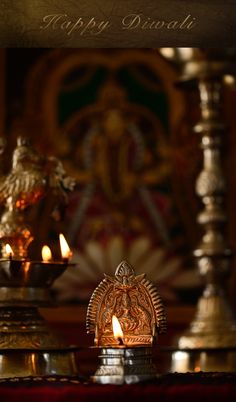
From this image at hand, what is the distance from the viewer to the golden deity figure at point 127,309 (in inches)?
65.2

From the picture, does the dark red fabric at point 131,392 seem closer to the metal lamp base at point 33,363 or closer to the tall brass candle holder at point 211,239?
the metal lamp base at point 33,363

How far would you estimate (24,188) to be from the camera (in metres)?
1.93

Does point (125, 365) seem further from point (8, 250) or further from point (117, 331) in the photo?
point (8, 250)

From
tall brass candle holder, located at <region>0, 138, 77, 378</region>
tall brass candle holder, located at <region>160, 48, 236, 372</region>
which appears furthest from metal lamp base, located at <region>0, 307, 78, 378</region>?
tall brass candle holder, located at <region>160, 48, 236, 372</region>

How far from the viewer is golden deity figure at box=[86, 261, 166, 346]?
5.44ft

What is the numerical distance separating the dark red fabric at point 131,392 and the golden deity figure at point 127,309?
4.1 inches

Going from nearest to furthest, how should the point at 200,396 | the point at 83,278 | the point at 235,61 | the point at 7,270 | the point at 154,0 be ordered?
the point at 200,396 < the point at 154,0 < the point at 7,270 < the point at 235,61 < the point at 83,278

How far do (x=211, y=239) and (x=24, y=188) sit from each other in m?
0.70

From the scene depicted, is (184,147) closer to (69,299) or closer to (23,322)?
(69,299)

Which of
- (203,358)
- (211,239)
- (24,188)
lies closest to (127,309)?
(24,188)

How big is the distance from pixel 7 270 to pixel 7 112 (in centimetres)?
200

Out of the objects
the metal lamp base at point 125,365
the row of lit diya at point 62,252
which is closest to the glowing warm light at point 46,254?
the row of lit diya at point 62,252

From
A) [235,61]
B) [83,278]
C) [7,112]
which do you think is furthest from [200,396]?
[7,112]

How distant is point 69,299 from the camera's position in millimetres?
3633
